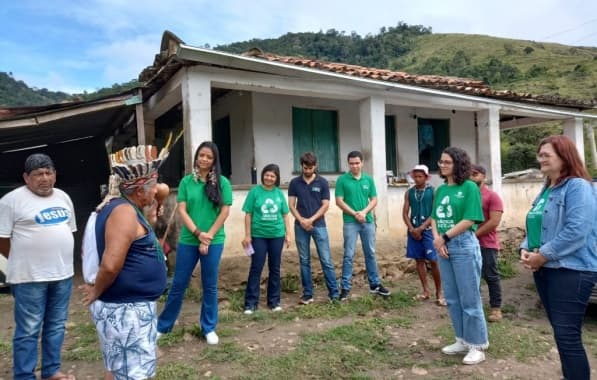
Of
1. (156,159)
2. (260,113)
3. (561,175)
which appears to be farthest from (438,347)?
(260,113)

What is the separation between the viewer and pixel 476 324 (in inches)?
140

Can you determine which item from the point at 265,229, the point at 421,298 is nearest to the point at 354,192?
the point at 265,229

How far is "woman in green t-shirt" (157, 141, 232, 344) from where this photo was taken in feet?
13.0

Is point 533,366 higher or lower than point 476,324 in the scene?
lower

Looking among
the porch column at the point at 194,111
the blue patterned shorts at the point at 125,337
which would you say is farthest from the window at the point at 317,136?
the blue patterned shorts at the point at 125,337

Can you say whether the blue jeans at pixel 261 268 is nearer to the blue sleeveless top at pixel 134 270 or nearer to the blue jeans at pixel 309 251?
the blue jeans at pixel 309 251

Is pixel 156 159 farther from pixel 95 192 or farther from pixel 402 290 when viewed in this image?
pixel 95 192

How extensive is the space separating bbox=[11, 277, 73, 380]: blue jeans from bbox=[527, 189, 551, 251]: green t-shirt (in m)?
3.41

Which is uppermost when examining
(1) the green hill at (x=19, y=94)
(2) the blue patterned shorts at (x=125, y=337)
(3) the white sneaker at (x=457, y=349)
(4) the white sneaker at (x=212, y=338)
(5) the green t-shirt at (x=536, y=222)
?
(1) the green hill at (x=19, y=94)

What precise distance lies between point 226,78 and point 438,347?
4.13 m

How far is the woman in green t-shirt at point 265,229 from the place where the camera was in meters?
4.95

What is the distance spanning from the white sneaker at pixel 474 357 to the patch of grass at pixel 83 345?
10.3ft

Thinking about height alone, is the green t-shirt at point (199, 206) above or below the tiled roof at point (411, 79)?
below

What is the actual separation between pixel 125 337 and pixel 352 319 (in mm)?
3179
